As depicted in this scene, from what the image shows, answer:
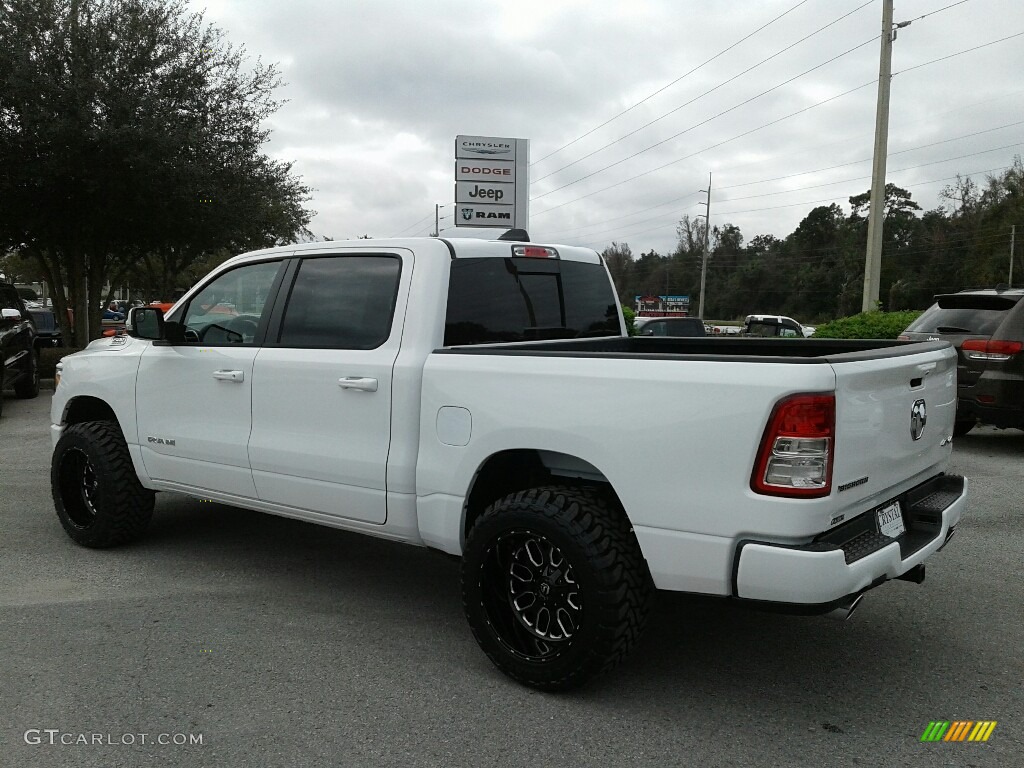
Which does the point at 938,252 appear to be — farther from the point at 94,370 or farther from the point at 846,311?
the point at 94,370

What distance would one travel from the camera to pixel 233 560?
5402 mm

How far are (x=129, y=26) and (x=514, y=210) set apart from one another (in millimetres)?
8279

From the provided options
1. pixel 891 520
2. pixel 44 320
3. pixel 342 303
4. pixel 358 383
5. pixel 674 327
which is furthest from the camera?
pixel 44 320

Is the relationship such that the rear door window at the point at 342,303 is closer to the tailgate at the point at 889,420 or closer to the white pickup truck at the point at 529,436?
the white pickup truck at the point at 529,436

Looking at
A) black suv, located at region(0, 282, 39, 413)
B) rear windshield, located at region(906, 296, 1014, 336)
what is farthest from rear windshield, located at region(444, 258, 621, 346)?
black suv, located at region(0, 282, 39, 413)

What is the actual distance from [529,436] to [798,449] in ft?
3.45

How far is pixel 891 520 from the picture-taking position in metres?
3.52

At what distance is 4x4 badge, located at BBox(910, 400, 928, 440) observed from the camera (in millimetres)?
3568

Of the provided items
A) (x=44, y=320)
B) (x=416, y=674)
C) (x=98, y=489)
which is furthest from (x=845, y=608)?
(x=44, y=320)

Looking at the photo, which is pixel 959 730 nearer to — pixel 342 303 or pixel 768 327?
pixel 342 303

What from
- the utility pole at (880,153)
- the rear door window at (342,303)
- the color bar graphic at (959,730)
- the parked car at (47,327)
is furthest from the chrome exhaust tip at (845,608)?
the parked car at (47,327)

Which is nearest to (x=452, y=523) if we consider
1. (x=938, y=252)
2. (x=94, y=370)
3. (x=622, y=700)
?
(x=622, y=700)

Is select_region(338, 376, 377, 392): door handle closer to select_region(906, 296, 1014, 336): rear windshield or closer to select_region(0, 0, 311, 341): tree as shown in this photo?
select_region(906, 296, 1014, 336): rear windshield

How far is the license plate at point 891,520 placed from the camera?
11.3 ft
